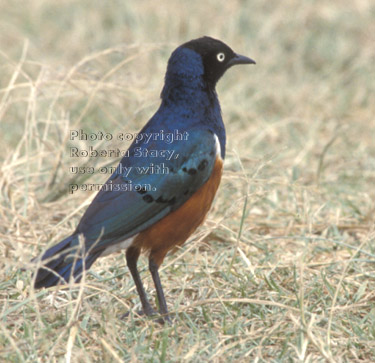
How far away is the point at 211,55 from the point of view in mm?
4625

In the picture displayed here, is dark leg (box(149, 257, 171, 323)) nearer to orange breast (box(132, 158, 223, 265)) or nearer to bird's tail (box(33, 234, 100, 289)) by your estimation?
orange breast (box(132, 158, 223, 265))

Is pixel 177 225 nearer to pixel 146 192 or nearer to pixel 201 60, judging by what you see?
pixel 146 192

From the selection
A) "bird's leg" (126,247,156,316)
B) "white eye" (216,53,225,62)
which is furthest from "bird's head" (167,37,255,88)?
"bird's leg" (126,247,156,316)

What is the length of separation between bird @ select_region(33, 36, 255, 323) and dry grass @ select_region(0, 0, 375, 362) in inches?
7.3

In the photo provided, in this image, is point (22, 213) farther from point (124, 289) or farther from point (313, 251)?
point (313, 251)

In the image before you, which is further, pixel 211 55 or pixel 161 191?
pixel 211 55

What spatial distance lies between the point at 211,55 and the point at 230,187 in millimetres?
1094

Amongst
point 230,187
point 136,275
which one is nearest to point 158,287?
point 136,275

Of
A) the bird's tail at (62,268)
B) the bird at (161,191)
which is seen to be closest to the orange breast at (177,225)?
the bird at (161,191)

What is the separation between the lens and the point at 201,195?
4.23m

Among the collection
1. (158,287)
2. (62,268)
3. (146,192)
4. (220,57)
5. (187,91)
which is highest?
(220,57)

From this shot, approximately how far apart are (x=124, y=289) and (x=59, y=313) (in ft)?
1.91

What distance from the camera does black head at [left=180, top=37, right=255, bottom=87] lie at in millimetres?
4562

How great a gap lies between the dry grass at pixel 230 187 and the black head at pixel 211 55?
0.60 metres
